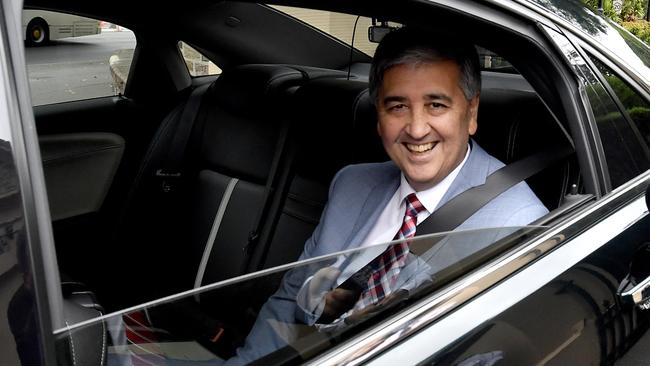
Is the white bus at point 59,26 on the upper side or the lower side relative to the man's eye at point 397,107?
Result: upper

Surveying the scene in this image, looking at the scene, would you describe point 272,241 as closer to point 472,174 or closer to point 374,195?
point 374,195

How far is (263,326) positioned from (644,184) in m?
1.17

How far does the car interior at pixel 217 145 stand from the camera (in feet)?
8.43

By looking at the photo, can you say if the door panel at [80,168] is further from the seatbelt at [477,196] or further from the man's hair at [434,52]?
the seatbelt at [477,196]

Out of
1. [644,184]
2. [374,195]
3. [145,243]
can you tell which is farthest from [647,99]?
[145,243]

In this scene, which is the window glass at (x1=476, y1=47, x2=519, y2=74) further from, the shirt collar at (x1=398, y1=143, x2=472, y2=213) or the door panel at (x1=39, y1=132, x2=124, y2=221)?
the door panel at (x1=39, y1=132, x2=124, y2=221)

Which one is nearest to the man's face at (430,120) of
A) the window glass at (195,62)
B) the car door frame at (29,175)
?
the car door frame at (29,175)

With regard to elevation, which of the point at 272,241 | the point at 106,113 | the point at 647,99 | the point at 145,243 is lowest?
the point at 145,243

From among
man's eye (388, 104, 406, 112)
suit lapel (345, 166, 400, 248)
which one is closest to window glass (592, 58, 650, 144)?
man's eye (388, 104, 406, 112)

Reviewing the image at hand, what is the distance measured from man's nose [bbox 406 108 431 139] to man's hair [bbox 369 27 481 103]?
123 mm

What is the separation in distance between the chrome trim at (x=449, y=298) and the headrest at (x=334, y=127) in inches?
36.4

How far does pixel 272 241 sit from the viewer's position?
108 inches

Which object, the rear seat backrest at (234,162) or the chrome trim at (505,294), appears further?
the rear seat backrest at (234,162)

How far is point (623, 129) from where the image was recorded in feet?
6.38
